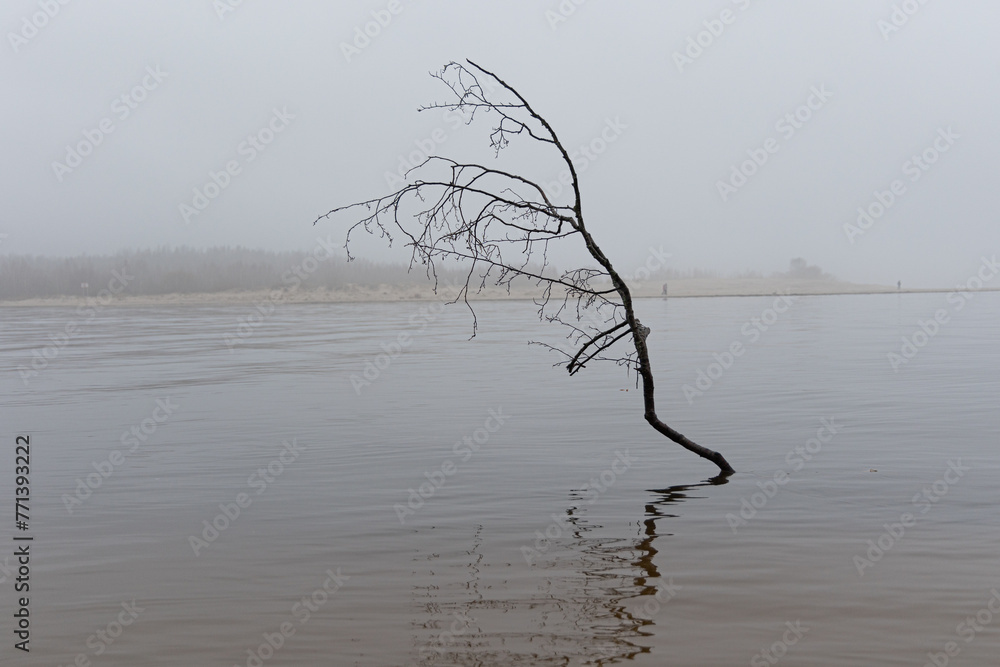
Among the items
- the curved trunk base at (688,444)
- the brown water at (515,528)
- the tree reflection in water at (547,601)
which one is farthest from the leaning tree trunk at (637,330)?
the tree reflection in water at (547,601)

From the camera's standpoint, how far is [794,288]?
12444 centimetres

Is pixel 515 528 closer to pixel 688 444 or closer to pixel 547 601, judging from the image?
pixel 547 601

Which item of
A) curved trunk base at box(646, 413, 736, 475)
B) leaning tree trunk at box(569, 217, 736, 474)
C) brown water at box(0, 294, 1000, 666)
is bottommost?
brown water at box(0, 294, 1000, 666)

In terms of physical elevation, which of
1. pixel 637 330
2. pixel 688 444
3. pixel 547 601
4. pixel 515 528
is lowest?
pixel 515 528

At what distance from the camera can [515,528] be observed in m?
7.82

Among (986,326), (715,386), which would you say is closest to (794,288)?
(986,326)

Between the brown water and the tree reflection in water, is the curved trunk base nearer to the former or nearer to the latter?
the brown water

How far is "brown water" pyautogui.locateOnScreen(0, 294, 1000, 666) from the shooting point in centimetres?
538

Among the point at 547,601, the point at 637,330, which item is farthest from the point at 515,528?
the point at 637,330

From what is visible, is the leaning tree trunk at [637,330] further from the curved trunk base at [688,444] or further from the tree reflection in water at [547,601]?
the tree reflection in water at [547,601]

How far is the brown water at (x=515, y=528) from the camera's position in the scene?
5375 mm

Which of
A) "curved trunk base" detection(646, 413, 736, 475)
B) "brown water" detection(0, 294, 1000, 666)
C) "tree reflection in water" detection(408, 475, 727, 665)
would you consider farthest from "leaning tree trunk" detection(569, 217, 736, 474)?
"tree reflection in water" detection(408, 475, 727, 665)

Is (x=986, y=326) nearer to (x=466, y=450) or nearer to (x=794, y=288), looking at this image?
(x=466, y=450)

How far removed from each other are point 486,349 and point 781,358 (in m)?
9.35
